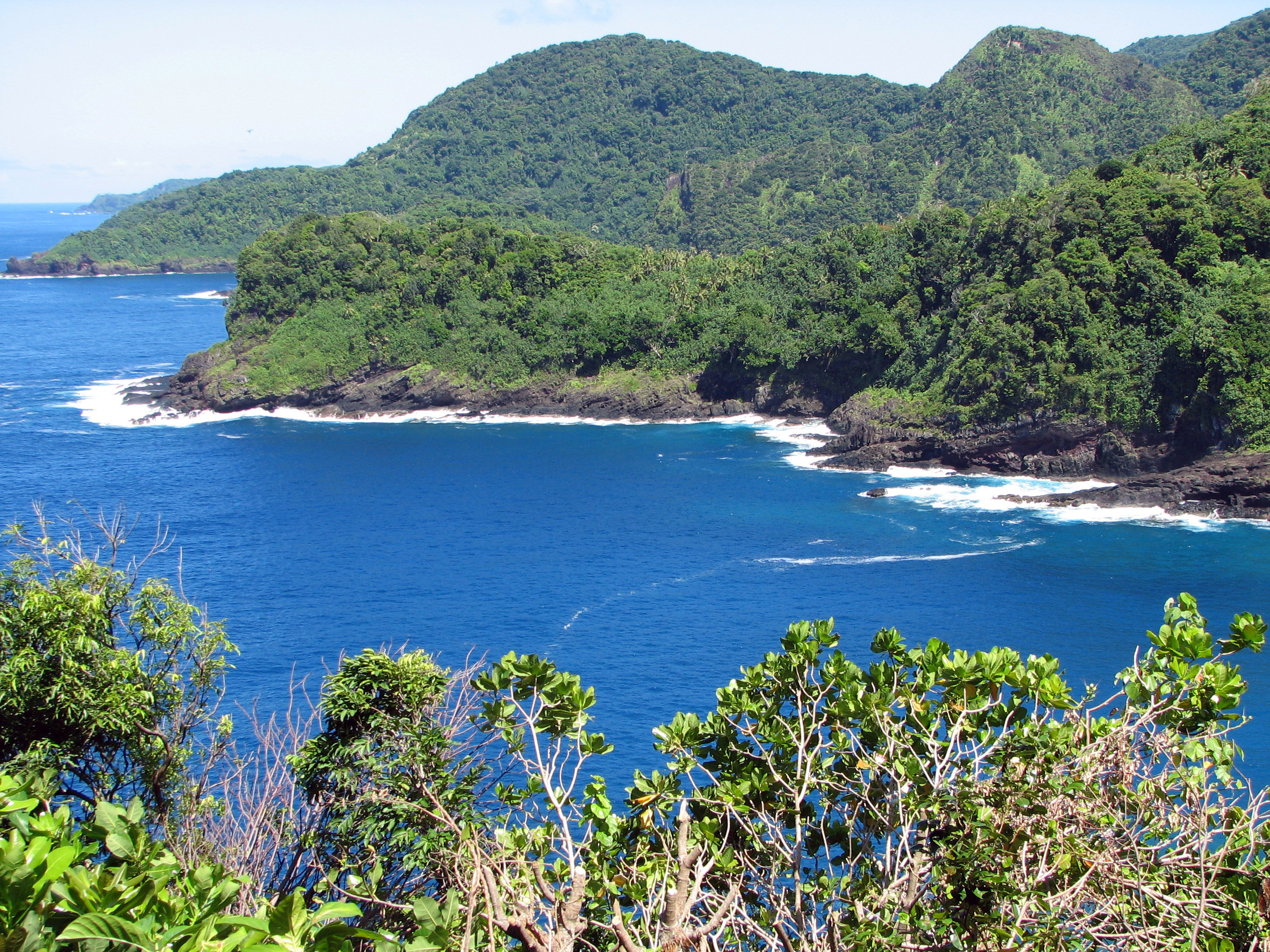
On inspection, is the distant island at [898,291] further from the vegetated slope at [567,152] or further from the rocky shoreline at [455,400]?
the vegetated slope at [567,152]

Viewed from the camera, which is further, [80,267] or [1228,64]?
[80,267]

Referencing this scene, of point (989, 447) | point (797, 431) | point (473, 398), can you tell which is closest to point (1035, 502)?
point (989, 447)

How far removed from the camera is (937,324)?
207ft

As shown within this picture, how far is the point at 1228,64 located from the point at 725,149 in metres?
68.0

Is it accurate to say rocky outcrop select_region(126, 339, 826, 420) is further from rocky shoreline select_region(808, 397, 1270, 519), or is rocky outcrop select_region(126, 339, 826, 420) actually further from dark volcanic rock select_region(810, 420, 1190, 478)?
dark volcanic rock select_region(810, 420, 1190, 478)

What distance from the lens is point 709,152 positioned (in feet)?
517

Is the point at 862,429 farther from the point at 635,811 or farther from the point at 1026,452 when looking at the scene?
the point at 635,811

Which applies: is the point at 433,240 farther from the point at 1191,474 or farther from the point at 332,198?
the point at 332,198

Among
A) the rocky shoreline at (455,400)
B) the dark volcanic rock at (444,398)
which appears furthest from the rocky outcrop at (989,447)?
the dark volcanic rock at (444,398)

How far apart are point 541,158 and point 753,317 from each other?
110 m

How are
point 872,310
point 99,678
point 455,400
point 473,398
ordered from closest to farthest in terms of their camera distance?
point 99,678
point 872,310
point 473,398
point 455,400

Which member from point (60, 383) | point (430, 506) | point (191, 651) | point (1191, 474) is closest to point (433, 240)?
point (60, 383)

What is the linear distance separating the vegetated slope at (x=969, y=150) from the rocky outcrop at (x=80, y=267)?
8061cm

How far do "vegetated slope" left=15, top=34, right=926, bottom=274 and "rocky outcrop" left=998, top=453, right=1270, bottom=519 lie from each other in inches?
4024
